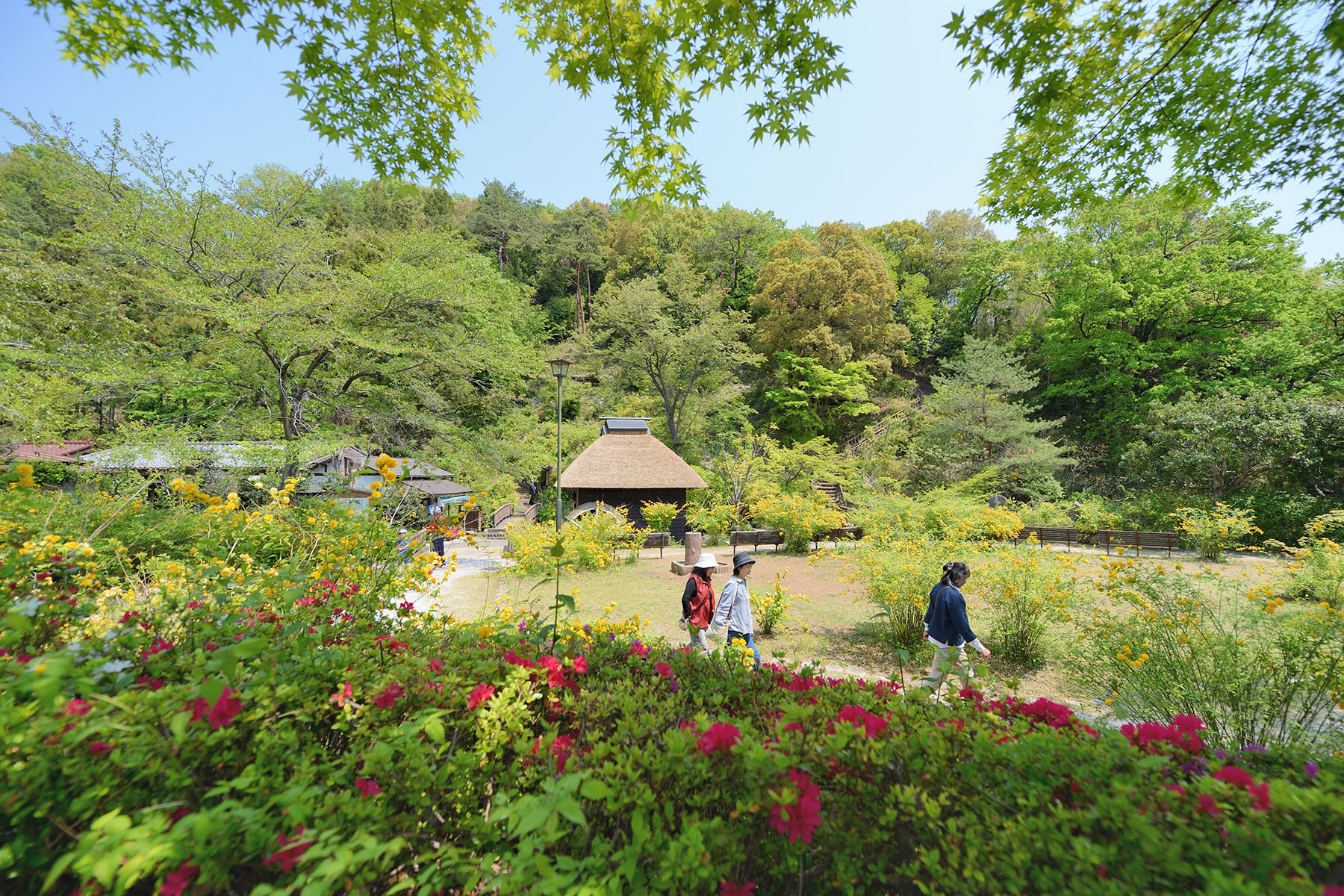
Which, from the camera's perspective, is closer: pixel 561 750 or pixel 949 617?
pixel 561 750

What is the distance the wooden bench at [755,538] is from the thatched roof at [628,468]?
398cm

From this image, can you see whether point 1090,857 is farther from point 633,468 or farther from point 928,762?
point 633,468

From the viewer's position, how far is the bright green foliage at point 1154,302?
57.6ft

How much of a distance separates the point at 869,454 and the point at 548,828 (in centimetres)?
2207

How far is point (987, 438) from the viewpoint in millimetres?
17453

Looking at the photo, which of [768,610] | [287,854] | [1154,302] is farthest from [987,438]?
[287,854]

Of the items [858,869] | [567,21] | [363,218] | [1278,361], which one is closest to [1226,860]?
[858,869]

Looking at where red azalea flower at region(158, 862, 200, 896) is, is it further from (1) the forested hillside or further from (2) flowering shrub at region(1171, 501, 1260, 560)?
(2) flowering shrub at region(1171, 501, 1260, 560)

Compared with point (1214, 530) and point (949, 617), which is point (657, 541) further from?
point (1214, 530)

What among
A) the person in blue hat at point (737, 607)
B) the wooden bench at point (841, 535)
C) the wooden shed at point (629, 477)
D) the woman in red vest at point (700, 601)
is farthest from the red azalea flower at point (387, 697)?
the wooden shed at point (629, 477)

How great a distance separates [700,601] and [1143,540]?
13.3 meters

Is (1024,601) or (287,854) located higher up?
(287,854)

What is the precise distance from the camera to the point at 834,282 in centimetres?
2442

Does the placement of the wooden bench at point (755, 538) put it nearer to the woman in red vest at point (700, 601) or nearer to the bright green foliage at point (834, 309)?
the woman in red vest at point (700, 601)
